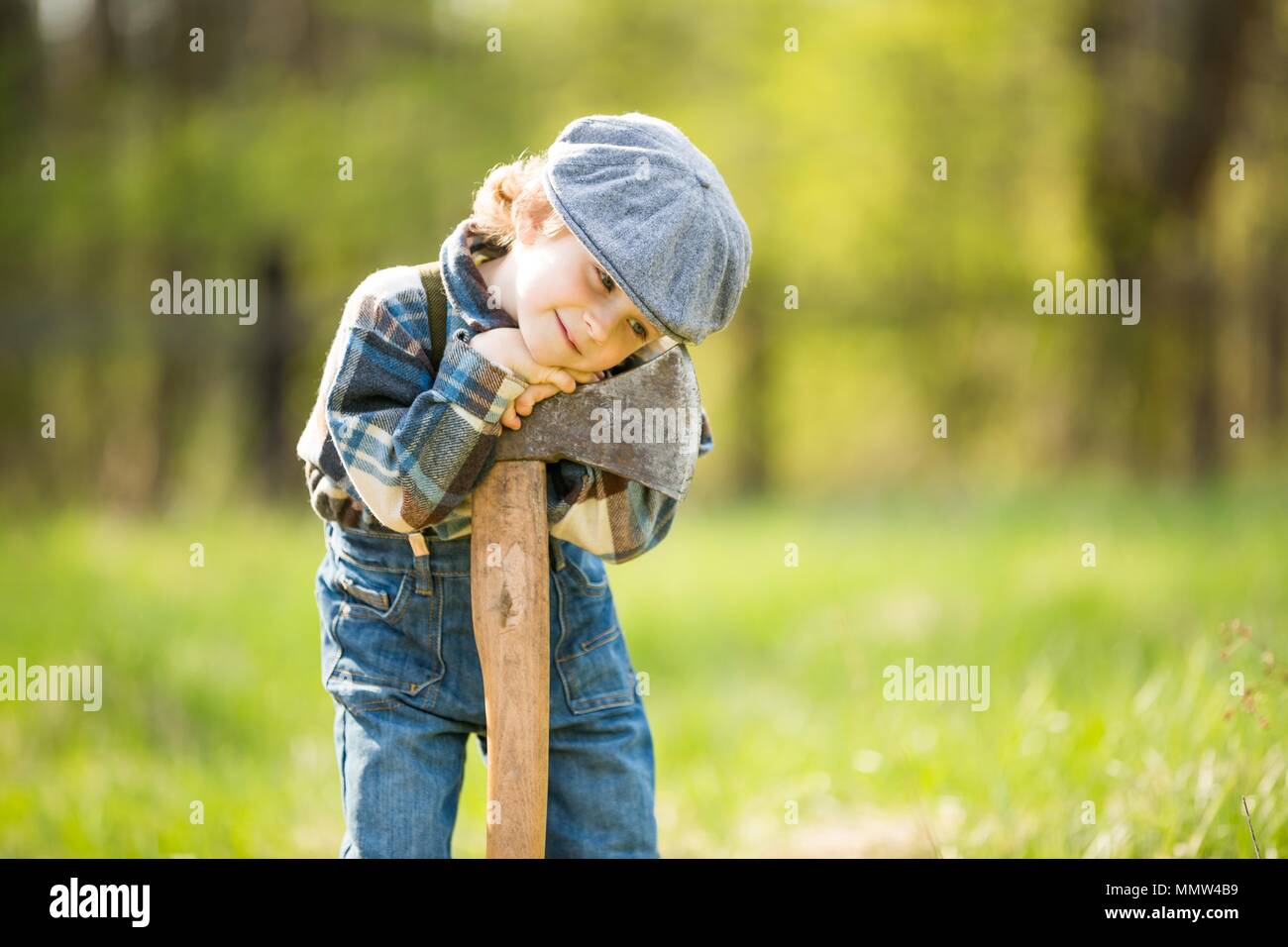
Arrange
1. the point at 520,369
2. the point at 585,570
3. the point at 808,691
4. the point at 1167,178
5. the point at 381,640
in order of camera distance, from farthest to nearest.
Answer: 1. the point at 1167,178
2. the point at 808,691
3. the point at 585,570
4. the point at 381,640
5. the point at 520,369

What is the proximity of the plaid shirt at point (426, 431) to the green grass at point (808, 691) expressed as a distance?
3.75 ft

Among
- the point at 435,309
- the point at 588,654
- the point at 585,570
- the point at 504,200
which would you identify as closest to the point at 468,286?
the point at 435,309

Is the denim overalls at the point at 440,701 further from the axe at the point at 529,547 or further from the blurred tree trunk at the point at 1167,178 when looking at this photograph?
the blurred tree trunk at the point at 1167,178

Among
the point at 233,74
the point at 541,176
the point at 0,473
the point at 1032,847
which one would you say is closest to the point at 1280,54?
the point at 233,74

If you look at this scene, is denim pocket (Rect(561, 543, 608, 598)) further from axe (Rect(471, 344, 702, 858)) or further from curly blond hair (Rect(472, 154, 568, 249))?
curly blond hair (Rect(472, 154, 568, 249))

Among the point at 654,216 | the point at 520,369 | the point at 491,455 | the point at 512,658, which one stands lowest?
the point at 512,658

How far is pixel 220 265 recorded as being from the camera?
12289mm

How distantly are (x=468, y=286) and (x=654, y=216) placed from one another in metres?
0.43

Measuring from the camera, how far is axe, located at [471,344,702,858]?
2.26m

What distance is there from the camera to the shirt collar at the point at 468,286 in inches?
92.0

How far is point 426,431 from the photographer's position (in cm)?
220

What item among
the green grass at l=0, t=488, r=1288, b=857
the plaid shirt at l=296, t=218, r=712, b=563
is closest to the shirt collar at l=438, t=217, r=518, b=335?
the plaid shirt at l=296, t=218, r=712, b=563

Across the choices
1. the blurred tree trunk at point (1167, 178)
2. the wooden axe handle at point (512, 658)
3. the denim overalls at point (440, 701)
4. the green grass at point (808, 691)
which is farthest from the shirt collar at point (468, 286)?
the blurred tree trunk at point (1167, 178)

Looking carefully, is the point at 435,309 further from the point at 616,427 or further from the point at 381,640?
the point at 381,640
